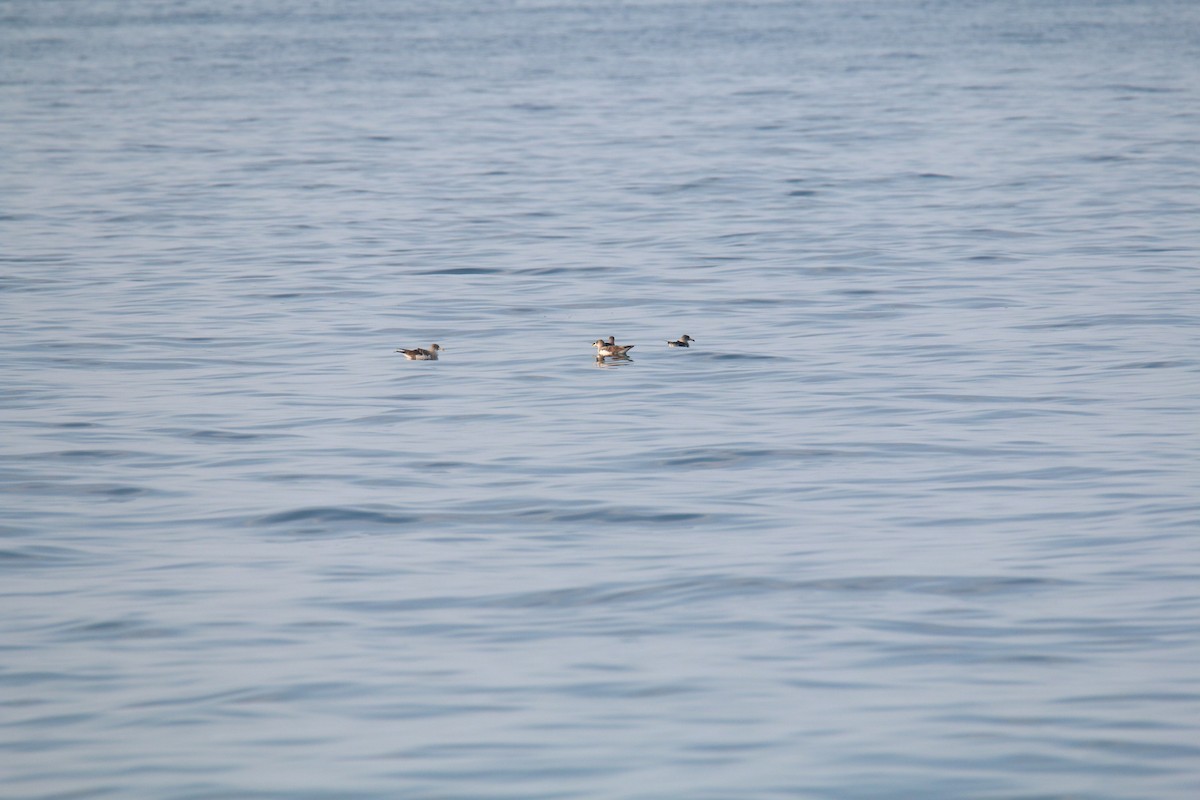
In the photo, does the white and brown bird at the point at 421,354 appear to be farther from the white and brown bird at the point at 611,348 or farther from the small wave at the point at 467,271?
the small wave at the point at 467,271

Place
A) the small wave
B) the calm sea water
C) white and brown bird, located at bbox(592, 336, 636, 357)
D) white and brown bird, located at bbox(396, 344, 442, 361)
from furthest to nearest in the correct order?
the small wave
white and brown bird, located at bbox(396, 344, 442, 361)
white and brown bird, located at bbox(592, 336, 636, 357)
the calm sea water

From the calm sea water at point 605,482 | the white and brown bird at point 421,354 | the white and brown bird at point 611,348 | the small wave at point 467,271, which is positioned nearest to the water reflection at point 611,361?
the white and brown bird at point 611,348

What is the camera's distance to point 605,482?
1338 cm

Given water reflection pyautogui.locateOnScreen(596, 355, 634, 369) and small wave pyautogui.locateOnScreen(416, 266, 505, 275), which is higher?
water reflection pyautogui.locateOnScreen(596, 355, 634, 369)

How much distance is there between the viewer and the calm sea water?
8477 millimetres

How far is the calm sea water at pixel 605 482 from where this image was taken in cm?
848

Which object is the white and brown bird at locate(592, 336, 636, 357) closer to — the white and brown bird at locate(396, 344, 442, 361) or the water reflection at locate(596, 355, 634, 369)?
the water reflection at locate(596, 355, 634, 369)

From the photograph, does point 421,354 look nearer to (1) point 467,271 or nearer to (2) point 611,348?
(2) point 611,348

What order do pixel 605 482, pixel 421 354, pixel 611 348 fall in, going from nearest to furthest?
A: pixel 605 482 → pixel 611 348 → pixel 421 354

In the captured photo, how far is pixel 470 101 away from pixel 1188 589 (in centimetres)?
4402

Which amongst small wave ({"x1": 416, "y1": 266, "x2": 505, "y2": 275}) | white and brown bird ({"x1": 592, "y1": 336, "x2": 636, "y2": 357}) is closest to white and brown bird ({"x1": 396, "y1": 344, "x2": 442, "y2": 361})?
white and brown bird ({"x1": 592, "y1": 336, "x2": 636, "y2": 357})

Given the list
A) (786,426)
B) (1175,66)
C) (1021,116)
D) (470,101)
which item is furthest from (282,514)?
(1175,66)

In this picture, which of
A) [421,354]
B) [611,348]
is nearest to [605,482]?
[611,348]

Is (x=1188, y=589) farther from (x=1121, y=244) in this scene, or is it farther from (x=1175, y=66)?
(x=1175, y=66)
